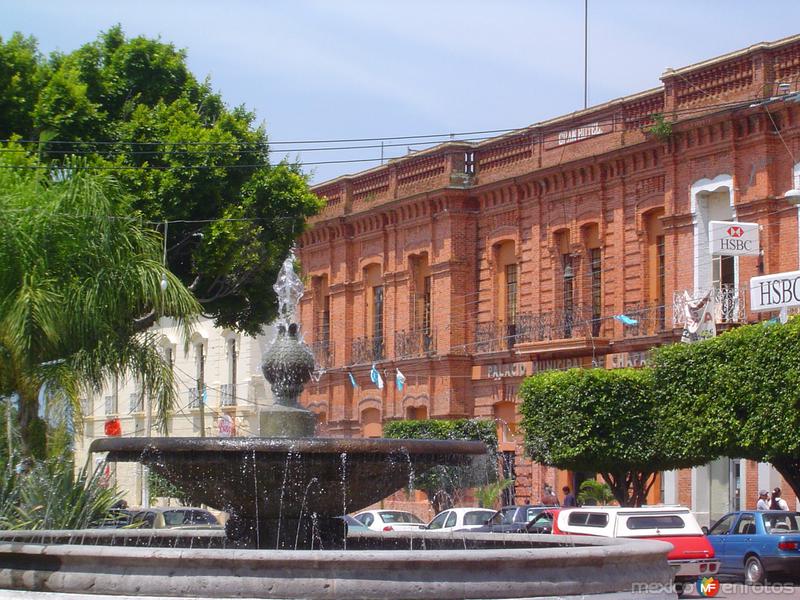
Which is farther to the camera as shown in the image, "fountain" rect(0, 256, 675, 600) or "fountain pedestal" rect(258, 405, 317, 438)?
"fountain pedestal" rect(258, 405, 317, 438)

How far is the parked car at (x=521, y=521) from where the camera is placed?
2662 cm

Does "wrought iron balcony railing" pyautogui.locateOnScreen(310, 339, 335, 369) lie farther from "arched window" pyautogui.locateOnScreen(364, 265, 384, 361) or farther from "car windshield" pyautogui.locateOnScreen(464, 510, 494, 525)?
"car windshield" pyautogui.locateOnScreen(464, 510, 494, 525)

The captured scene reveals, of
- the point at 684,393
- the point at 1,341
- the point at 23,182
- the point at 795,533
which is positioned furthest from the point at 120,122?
the point at 795,533

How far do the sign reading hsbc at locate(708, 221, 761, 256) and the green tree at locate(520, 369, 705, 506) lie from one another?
3215mm

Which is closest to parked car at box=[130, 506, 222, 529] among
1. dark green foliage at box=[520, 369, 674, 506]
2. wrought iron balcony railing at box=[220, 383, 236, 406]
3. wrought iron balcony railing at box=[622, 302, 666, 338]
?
dark green foliage at box=[520, 369, 674, 506]

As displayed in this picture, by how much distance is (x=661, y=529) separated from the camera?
73.9 ft

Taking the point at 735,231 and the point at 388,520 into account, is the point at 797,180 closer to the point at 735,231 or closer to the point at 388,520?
the point at 735,231

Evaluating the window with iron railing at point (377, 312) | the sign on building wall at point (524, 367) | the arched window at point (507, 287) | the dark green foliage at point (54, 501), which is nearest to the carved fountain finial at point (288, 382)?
the dark green foliage at point (54, 501)

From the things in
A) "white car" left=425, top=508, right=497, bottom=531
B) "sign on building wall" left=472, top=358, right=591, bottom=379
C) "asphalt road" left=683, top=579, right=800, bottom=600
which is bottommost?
"asphalt road" left=683, top=579, right=800, bottom=600

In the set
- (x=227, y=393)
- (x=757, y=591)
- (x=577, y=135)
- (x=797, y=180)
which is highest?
(x=577, y=135)

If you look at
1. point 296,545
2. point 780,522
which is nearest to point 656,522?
point 780,522

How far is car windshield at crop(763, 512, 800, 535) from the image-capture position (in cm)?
2484

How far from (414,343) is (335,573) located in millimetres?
33712

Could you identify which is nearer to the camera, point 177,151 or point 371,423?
point 177,151
